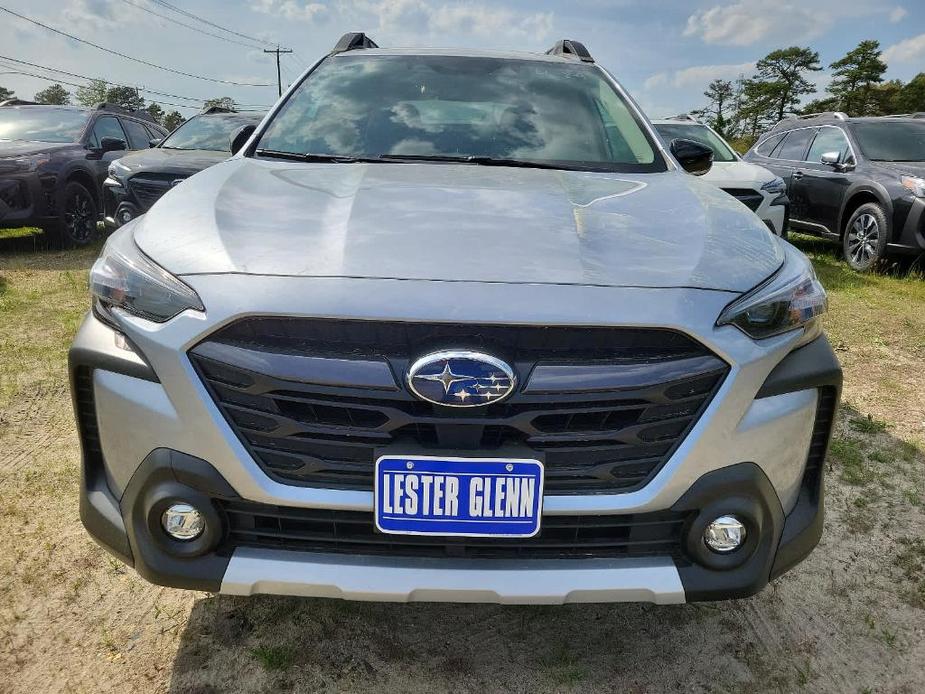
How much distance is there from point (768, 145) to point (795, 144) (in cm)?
63

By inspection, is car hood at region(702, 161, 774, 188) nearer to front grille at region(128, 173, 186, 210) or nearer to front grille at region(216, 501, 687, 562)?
front grille at region(128, 173, 186, 210)

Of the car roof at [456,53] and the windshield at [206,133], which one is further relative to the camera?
the windshield at [206,133]

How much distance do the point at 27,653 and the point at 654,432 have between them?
1.77m

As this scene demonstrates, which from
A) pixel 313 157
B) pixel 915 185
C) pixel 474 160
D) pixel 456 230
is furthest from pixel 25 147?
pixel 915 185

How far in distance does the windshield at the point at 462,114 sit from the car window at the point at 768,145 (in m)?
7.34

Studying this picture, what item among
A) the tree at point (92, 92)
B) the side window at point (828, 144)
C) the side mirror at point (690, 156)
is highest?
the side mirror at point (690, 156)

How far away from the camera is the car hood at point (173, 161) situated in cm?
702

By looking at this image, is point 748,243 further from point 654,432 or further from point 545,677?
point 545,677

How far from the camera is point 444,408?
1.55 meters

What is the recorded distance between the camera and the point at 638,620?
2219 millimetres

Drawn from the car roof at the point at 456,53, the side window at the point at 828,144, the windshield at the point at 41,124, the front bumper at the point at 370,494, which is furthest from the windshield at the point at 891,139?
the windshield at the point at 41,124

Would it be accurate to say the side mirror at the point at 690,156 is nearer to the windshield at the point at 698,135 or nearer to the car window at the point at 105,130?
the windshield at the point at 698,135

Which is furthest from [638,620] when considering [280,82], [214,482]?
[280,82]

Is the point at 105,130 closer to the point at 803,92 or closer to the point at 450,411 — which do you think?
the point at 450,411
